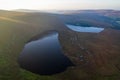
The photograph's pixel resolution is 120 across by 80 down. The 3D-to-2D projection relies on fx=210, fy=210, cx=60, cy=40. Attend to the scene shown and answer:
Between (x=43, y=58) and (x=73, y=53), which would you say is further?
(x=73, y=53)

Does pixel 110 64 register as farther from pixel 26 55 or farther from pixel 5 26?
pixel 5 26

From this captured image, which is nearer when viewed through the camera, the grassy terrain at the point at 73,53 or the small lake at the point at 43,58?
the grassy terrain at the point at 73,53

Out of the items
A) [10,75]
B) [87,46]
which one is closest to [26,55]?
[10,75]

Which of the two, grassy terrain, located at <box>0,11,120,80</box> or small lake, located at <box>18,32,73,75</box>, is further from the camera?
small lake, located at <box>18,32,73,75</box>

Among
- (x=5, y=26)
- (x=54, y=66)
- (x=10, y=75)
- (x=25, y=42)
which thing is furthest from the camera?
(x=5, y=26)
